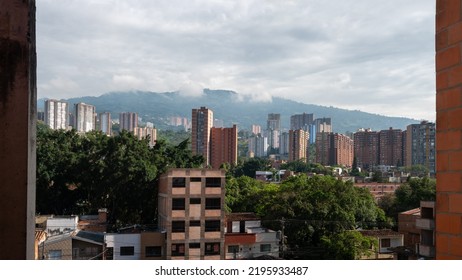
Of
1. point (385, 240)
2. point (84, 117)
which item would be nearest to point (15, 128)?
point (385, 240)

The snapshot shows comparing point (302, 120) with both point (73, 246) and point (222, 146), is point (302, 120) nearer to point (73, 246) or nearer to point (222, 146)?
point (222, 146)

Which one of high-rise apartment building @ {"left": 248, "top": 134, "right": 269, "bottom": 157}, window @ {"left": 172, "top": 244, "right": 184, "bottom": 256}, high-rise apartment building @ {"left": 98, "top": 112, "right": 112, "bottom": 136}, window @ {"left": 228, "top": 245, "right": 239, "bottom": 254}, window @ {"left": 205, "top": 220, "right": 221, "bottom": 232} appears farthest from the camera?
high-rise apartment building @ {"left": 248, "top": 134, "right": 269, "bottom": 157}

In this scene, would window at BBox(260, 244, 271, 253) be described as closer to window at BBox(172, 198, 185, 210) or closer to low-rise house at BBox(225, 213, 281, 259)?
low-rise house at BBox(225, 213, 281, 259)

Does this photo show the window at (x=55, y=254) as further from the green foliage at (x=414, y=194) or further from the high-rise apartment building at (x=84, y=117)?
the high-rise apartment building at (x=84, y=117)

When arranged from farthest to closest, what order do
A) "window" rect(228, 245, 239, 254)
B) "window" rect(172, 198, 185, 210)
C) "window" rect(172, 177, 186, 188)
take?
1. "window" rect(228, 245, 239, 254)
2. "window" rect(172, 177, 186, 188)
3. "window" rect(172, 198, 185, 210)

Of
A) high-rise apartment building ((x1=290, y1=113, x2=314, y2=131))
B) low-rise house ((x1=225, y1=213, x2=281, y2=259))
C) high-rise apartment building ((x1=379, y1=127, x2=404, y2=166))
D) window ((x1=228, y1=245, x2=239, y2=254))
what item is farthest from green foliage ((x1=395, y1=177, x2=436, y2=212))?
high-rise apartment building ((x1=290, y1=113, x2=314, y2=131))

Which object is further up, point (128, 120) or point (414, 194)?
point (128, 120)

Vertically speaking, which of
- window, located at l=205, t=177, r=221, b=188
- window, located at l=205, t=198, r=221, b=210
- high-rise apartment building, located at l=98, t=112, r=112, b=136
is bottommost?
window, located at l=205, t=198, r=221, b=210
